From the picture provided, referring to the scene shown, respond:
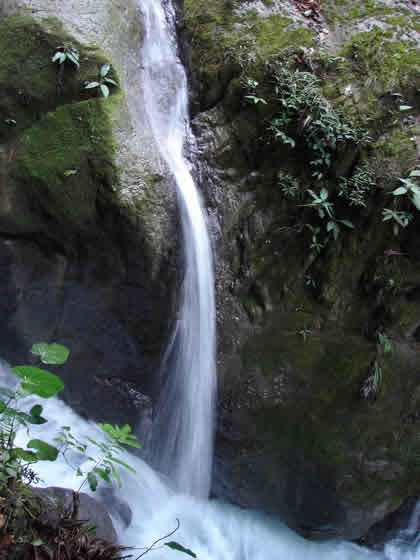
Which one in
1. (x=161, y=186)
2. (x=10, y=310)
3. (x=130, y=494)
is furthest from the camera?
(x=10, y=310)

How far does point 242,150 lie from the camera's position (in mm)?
3967

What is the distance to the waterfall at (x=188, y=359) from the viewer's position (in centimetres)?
369

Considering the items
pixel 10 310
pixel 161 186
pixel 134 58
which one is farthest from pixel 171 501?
pixel 134 58

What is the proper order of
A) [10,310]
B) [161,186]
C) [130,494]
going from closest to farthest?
[161,186] → [130,494] → [10,310]

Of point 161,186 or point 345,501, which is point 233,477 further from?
point 161,186

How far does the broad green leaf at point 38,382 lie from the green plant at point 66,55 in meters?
3.05

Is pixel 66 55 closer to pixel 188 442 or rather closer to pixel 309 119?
pixel 309 119

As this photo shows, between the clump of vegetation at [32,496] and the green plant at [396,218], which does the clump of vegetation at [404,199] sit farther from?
the clump of vegetation at [32,496]

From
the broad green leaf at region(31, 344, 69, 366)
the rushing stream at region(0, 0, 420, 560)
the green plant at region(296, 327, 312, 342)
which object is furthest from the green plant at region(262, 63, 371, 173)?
the broad green leaf at region(31, 344, 69, 366)

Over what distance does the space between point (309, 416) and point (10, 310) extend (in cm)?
330

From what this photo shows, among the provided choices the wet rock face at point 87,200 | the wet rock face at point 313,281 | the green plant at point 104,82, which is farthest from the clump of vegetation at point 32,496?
the green plant at point 104,82


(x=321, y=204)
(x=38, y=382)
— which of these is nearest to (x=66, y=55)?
(x=321, y=204)

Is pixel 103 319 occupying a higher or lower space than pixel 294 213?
lower

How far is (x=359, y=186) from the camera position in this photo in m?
3.64
